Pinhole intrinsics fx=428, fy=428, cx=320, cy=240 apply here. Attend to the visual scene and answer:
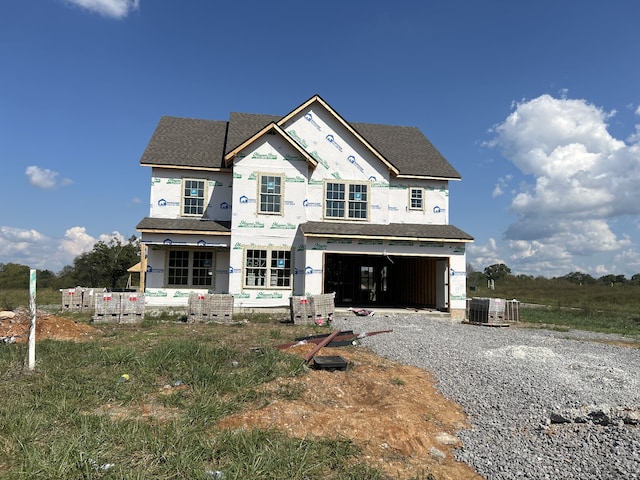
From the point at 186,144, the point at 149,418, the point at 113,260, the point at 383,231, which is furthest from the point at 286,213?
the point at 113,260

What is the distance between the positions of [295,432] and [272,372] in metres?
2.30

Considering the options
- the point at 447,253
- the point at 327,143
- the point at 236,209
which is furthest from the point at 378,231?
the point at 236,209

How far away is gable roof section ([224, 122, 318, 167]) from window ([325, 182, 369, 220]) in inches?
66.7

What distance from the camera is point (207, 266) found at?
65.9ft

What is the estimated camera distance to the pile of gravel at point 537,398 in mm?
5039

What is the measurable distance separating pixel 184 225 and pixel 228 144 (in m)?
4.62

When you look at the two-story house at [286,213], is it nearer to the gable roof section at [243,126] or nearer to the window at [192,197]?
the window at [192,197]

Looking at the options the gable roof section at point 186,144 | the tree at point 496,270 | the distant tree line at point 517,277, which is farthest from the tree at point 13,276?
the tree at point 496,270

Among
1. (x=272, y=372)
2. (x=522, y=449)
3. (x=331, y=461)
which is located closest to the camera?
(x=331, y=461)

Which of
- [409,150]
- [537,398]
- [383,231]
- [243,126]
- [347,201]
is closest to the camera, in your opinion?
[537,398]

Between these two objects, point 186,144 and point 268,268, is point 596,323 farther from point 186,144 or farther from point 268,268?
point 186,144

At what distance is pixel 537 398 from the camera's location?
7.32 metres

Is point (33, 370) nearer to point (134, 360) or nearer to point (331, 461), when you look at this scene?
point (134, 360)

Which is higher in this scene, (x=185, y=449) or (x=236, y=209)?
(x=236, y=209)
